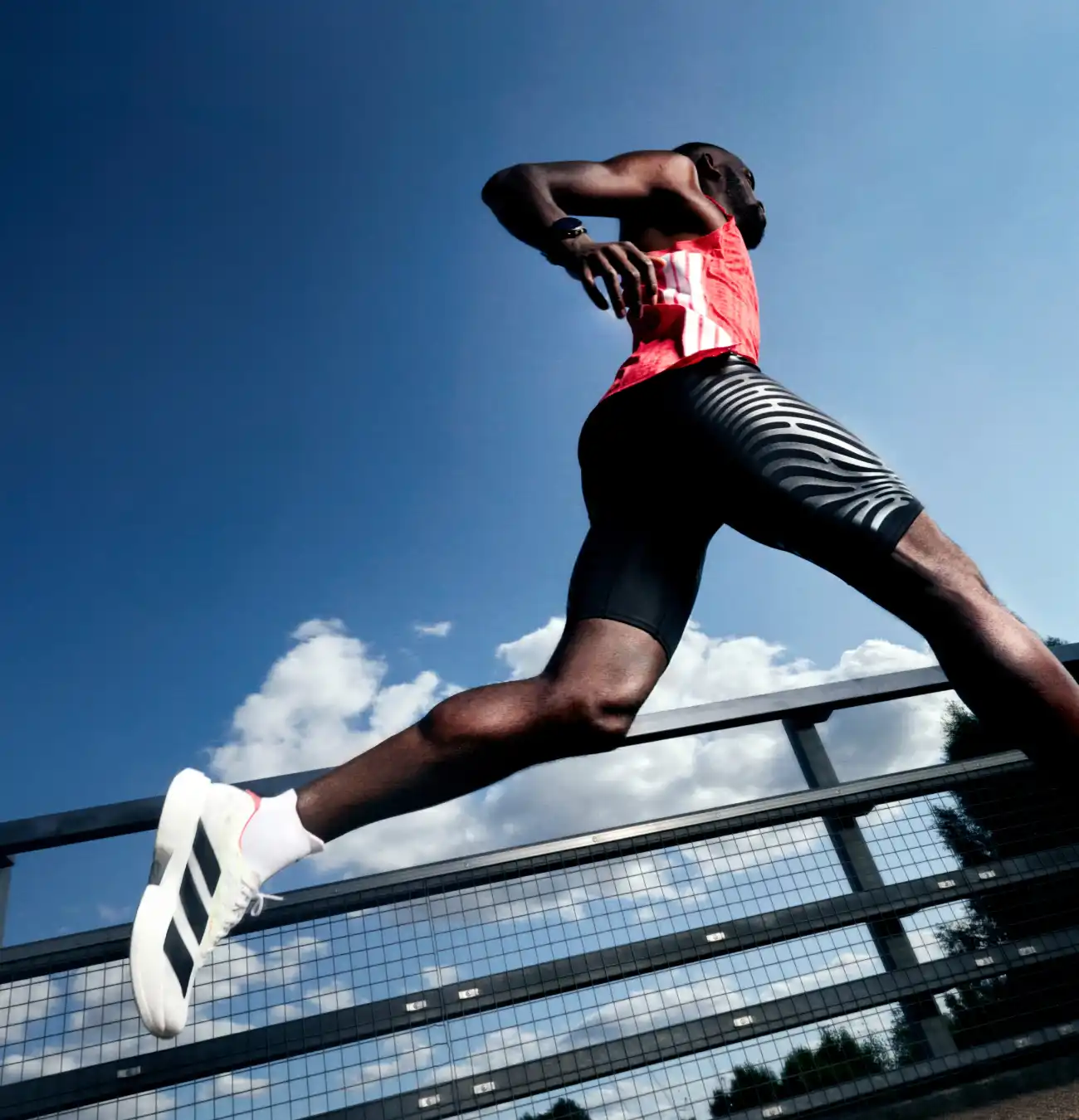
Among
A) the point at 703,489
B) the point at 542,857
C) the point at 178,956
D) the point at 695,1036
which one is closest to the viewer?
the point at 178,956

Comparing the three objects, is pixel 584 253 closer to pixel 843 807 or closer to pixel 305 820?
pixel 305 820

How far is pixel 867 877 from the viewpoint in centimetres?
225

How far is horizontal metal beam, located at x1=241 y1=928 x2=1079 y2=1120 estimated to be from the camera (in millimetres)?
1759

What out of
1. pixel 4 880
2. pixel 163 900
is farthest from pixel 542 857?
pixel 4 880

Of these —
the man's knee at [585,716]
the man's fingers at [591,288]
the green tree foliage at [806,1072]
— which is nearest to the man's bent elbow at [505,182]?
the man's fingers at [591,288]

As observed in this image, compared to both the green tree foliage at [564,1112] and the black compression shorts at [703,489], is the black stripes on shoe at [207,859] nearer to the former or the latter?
the black compression shorts at [703,489]

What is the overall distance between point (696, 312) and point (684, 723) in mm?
1298

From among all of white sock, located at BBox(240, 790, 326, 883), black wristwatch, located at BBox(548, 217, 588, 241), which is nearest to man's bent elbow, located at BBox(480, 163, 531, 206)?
black wristwatch, located at BBox(548, 217, 588, 241)

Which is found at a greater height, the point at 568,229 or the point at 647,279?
the point at 568,229

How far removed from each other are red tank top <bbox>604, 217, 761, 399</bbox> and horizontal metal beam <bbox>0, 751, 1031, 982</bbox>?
4.55 ft

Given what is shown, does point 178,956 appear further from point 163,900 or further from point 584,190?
point 584,190

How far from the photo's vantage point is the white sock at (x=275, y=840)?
1.15 meters

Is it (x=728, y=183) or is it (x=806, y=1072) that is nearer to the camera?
(x=728, y=183)

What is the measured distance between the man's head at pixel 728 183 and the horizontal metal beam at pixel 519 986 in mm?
1849
